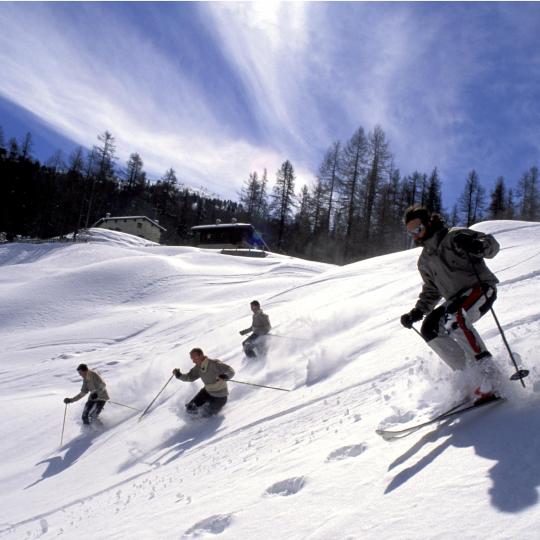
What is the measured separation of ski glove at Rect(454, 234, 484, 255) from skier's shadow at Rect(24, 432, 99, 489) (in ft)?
25.2

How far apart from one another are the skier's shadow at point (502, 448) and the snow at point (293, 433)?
1cm

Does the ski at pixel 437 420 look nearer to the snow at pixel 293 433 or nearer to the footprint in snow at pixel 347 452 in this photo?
the snow at pixel 293 433

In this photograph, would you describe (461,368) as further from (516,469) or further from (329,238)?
(329,238)

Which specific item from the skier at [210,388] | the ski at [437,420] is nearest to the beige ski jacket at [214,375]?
the skier at [210,388]

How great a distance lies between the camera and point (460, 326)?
3.84 m

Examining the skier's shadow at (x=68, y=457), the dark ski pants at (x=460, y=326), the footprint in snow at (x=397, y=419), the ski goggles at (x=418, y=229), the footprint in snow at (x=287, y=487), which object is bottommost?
the skier's shadow at (x=68, y=457)

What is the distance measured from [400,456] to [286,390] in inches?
159

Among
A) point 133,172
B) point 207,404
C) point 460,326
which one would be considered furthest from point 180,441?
point 133,172

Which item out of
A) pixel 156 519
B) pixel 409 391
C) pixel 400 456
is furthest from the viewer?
Answer: pixel 409 391

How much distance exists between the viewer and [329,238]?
46844mm

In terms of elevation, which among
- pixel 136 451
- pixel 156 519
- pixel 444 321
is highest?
pixel 444 321

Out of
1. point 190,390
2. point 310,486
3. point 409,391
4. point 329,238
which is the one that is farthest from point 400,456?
point 329,238

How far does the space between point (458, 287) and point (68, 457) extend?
792cm

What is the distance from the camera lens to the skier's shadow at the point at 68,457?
7.59 m
